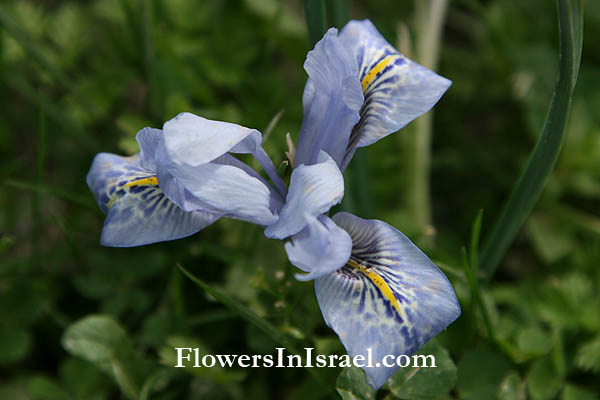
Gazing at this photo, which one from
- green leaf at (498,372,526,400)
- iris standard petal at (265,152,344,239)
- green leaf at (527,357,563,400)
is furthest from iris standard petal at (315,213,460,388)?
green leaf at (527,357,563,400)

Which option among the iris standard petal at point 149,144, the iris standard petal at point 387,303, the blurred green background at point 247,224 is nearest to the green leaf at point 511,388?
the blurred green background at point 247,224

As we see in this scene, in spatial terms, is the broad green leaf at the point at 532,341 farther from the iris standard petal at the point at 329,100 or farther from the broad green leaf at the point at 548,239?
the iris standard petal at the point at 329,100

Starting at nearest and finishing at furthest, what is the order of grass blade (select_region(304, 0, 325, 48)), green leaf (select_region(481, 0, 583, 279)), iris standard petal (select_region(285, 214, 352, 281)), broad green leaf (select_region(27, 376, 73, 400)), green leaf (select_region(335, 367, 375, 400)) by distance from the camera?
iris standard petal (select_region(285, 214, 352, 281)) → green leaf (select_region(481, 0, 583, 279)) → green leaf (select_region(335, 367, 375, 400)) → grass blade (select_region(304, 0, 325, 48)) → broad green leaf (select_region(27, 376, 73, 400))

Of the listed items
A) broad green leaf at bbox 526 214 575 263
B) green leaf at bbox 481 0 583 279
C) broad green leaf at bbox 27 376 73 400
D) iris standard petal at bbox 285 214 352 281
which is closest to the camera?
iris standard petal at bbox 285 214 352 281

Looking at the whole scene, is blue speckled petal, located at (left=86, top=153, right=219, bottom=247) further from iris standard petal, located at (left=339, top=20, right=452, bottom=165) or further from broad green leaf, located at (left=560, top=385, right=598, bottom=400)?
broad green leaf, located at (left=560, top=385, right=598, bottom=400)

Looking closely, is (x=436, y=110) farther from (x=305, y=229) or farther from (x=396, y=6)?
(x=305, y=229)

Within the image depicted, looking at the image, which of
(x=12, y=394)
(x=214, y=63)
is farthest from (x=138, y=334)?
(x=214, y=63)

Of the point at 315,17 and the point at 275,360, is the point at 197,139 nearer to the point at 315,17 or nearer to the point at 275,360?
the point at 315,17
